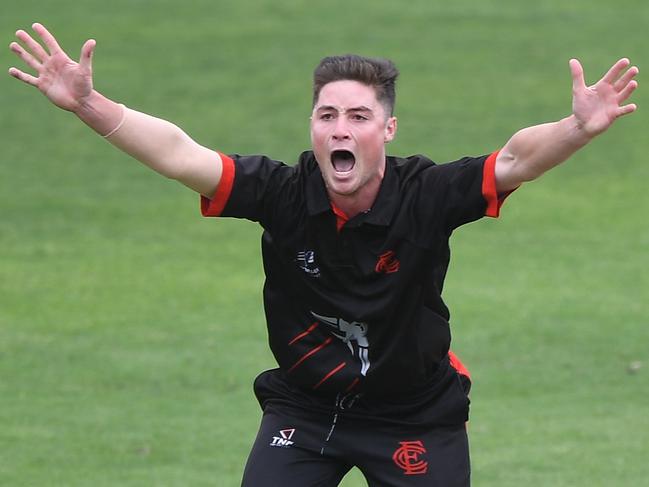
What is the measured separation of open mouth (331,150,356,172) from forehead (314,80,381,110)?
18cm

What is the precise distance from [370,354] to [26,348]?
6.45 meters

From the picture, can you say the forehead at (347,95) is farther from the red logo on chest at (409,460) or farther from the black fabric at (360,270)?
the red logo on chest at (409,460)

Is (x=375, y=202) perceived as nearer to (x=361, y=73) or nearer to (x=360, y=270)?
(x=360, y=270)

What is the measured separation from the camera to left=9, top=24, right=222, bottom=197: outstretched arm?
18.9 feet

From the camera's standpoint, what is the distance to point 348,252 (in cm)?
588

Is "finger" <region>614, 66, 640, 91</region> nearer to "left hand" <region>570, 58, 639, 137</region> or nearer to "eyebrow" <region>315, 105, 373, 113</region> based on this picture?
"left hand" <region>570, 58, 639, 137</region>

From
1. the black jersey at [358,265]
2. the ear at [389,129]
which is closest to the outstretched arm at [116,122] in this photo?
the black jersey at [358,265]

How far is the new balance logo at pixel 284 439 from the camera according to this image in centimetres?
602

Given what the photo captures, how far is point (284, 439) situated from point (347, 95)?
1399 mm

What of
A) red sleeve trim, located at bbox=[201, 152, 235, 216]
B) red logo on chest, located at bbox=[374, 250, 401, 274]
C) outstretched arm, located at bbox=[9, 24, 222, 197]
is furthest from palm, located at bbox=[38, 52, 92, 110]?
red logo on chest, located at bbox=[374, 250, 401, 274]

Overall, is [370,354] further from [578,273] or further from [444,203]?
[578,273]

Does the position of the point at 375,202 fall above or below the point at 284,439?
above

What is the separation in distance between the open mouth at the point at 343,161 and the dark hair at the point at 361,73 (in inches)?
9.9

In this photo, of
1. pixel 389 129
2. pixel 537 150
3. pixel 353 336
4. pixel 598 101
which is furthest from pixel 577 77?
pixel 353 336
